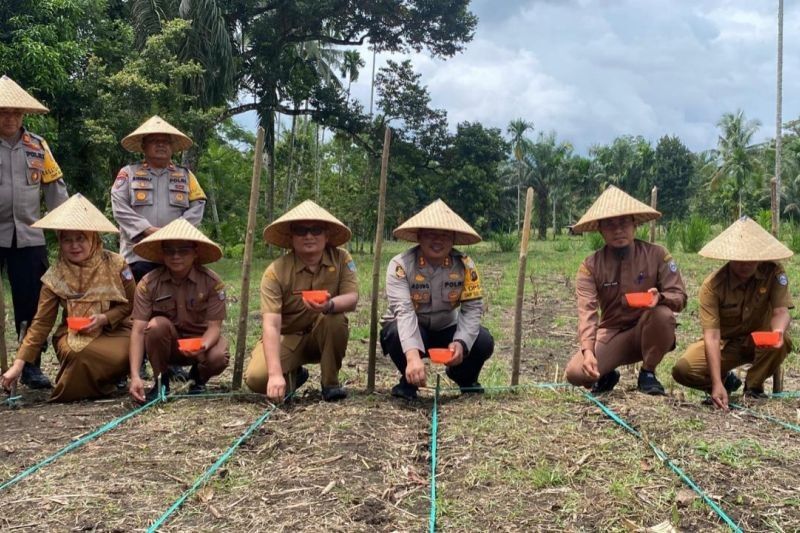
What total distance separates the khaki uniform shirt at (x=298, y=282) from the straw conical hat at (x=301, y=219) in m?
0.09

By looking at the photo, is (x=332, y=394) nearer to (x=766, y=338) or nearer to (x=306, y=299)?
(x=306, y=299)

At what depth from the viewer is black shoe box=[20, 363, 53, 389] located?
404 cm

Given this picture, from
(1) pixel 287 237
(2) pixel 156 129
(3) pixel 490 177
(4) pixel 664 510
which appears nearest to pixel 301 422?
(1) pixel 287 237

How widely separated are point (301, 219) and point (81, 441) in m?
1.42

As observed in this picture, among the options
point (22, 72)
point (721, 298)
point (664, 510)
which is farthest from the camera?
point (22, 72)

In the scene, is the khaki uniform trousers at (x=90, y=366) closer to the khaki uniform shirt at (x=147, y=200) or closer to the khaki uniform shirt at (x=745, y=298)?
the khaki uniform shirt at (x=147, y=200)

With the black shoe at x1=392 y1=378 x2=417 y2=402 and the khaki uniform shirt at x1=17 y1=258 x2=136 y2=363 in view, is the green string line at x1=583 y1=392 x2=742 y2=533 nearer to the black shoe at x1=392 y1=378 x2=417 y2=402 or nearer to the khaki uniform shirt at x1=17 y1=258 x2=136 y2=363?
the black shoe at x1=392 y1=378 x2=417 y2=402

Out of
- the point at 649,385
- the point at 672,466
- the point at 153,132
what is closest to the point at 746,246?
the point at 649,385

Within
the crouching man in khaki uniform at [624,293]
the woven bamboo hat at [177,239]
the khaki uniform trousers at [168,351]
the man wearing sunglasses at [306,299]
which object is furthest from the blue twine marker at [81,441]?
the crouching man in khaki uniform at [624,293]

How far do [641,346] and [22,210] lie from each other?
11.8 feet

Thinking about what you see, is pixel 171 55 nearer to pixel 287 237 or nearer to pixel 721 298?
pixel 287 237

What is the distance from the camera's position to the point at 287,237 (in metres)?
3.79

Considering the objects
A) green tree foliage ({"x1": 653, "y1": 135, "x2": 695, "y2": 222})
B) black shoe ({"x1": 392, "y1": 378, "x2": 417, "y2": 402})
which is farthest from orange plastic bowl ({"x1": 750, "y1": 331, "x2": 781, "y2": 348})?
green tree foliage ({"x1": 653, "y1": 135, "x2": 695, "y2": 222})

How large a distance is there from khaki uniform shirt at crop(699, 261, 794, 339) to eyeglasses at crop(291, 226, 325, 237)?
2036 mm
